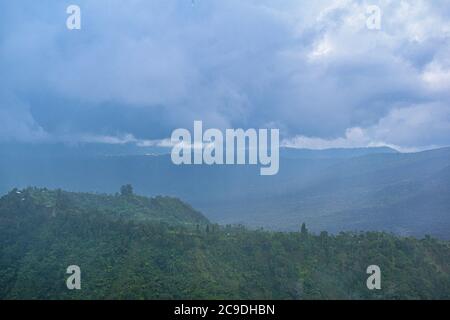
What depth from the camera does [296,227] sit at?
50.7 meters

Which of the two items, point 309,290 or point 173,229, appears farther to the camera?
point 173,229

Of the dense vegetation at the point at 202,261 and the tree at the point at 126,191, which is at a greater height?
the tree at the point at 126,191

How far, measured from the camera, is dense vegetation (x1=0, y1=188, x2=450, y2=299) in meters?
25.3

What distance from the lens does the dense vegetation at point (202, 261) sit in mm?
25266

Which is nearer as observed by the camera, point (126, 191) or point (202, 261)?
point (202, 261)

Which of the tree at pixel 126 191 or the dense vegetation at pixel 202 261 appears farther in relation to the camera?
the tree at pixel 126 191

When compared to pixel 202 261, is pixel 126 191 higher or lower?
higher

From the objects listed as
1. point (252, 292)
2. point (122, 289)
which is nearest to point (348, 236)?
point (252, 292)

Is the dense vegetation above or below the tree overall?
below

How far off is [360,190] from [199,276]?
161 ft

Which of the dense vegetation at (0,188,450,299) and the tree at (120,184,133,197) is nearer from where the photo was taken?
the dense vegetation at (0,188,450,299)

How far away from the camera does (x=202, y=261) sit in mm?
26656
